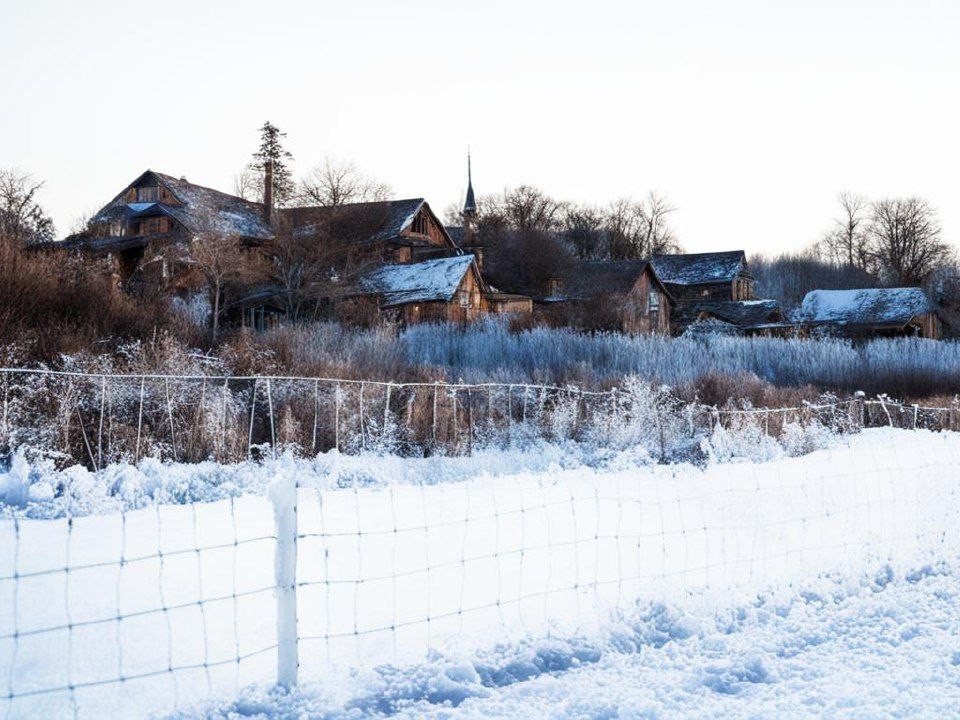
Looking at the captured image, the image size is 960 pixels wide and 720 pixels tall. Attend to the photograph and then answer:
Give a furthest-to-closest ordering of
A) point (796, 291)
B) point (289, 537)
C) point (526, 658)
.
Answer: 1. point (796, 291)
2. point (526, 658)
3. point (289, 537)

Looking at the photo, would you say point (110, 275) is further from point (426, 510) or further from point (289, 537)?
point (289, 537)

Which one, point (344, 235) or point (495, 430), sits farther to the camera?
point (344, 235)

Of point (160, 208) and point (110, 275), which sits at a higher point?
point (160, 208)

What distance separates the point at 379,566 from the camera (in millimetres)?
7676

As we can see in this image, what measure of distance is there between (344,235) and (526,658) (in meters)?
38.5

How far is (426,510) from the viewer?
10922mm

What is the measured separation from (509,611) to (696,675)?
5.80 ft

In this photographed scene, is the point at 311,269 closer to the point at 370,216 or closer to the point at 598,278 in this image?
the point at 370,216

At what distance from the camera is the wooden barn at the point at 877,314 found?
48594mm

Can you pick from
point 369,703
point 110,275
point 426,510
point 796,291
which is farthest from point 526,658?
point 796,291

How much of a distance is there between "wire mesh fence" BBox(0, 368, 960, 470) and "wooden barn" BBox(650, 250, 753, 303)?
4245 cm

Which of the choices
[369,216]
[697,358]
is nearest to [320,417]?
[697,358]

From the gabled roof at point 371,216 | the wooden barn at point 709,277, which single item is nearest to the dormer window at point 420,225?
the gabled roof at point 371,216

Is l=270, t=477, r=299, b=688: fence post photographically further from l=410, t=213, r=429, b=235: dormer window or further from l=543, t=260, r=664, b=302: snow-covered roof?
l=543, t=260, r=664, b=302: snow-covered roof
